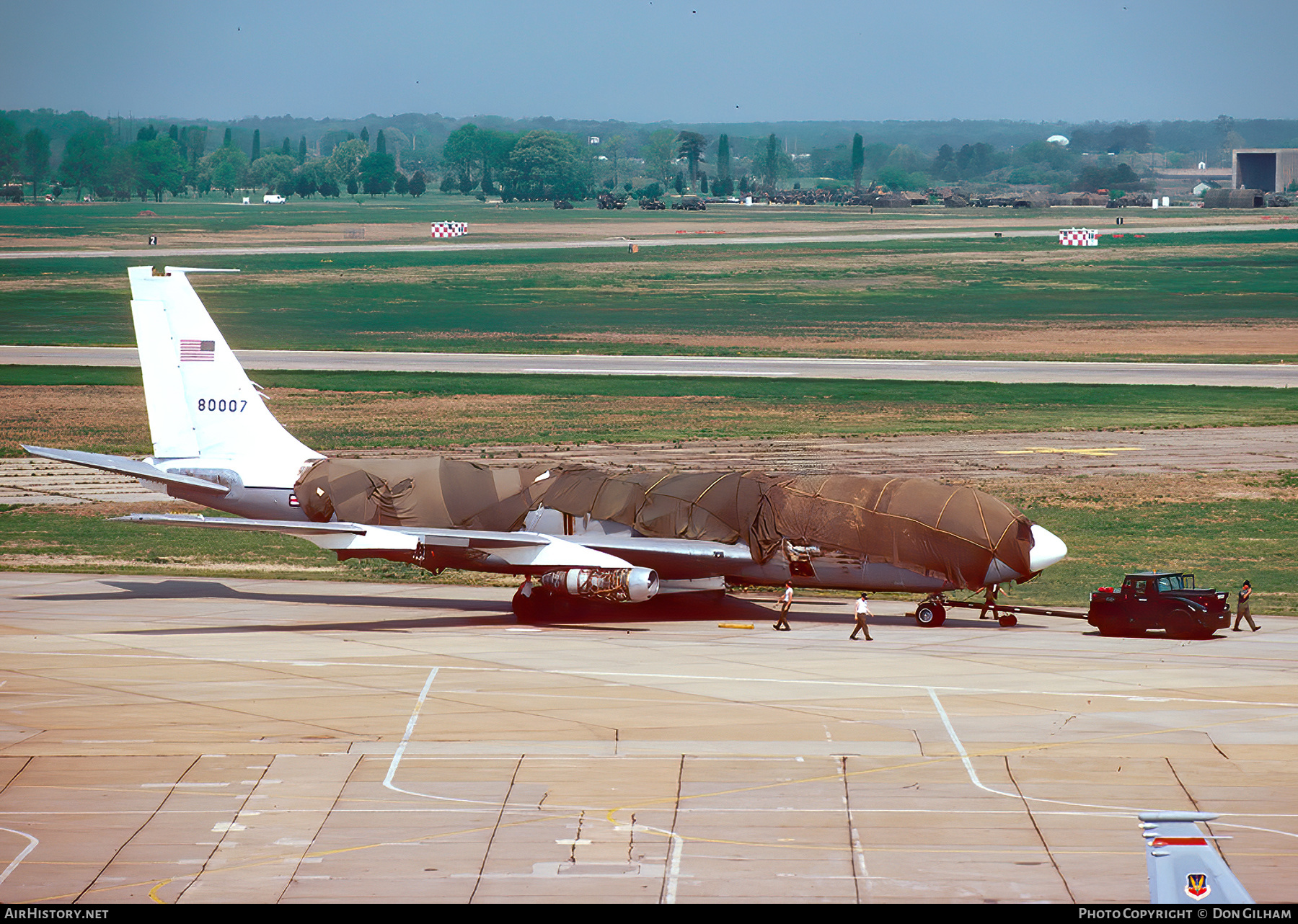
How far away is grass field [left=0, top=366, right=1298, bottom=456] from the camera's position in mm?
82062

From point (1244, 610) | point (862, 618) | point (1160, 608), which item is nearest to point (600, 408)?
point (862, 618)

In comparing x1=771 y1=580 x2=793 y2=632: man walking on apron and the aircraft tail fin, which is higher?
the aircraft tail fin

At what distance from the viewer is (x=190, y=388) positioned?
50.7m

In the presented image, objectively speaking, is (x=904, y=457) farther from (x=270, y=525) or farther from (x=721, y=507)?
(x=270, y=525)

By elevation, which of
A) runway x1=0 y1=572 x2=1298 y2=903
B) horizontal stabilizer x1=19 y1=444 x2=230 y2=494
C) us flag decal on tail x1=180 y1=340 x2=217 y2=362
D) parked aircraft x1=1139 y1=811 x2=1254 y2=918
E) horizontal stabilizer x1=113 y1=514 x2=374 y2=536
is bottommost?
runway x1=0 y1=572 x2=1298 y2=903

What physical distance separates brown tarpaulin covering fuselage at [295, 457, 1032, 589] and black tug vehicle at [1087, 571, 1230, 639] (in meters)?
2.74

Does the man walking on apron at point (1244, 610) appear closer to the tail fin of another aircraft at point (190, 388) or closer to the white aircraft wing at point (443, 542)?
the white aircraft wing at point (443, 542)

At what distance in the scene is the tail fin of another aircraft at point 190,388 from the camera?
50.4 metres

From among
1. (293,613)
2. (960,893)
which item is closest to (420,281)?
(293,613)

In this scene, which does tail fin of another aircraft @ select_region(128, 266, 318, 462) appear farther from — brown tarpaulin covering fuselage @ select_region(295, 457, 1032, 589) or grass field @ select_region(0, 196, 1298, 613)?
grass field @ select_region(0, 196, 1298, 613)

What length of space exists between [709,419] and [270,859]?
6300 cm

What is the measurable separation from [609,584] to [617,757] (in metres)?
13.7

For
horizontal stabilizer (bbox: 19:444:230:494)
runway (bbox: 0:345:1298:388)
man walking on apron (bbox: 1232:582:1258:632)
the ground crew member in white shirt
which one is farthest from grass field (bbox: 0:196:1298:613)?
the ground crew member in white shirt

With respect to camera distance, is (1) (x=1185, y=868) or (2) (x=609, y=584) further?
(2) (x=609, y=584)
